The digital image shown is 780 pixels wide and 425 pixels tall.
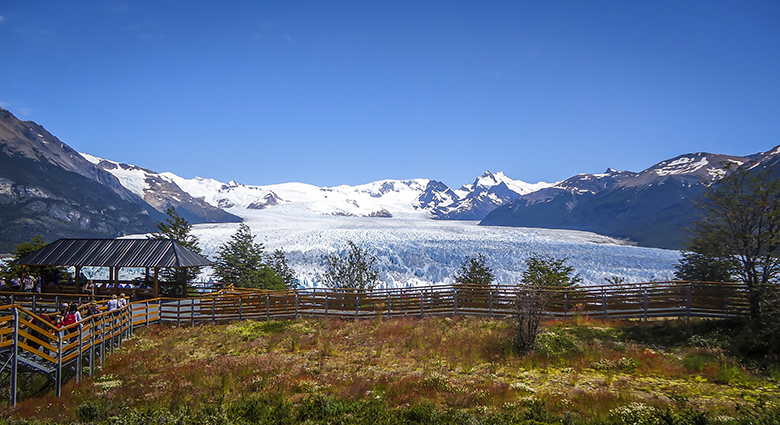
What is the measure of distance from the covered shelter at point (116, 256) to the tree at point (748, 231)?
84.8 ft

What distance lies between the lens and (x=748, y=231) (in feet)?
54.2

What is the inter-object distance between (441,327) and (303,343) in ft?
19.7

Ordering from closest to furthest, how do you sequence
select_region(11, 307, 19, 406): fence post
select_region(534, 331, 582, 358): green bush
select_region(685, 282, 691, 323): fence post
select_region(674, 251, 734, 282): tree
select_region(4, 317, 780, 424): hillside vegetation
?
select_region(4, 317, 780, 424): hillside vegetation → select_region(11, 307, 19, 406): fence post → select_region(534, 331, 582, 358): green bush → select_region(674, 251, 734, 282): tree → select_region(685, 282, 691, 323): fence post

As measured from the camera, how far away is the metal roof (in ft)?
81.3

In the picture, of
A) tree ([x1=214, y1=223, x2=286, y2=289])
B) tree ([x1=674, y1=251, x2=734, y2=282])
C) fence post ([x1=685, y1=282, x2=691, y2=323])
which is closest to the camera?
tree ([x1=674, y1=251, x2=734, y2=282])

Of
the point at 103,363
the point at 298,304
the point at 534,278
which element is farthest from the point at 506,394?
the point at 534,278

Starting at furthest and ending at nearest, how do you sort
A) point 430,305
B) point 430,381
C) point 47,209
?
point 47,209, point 430,305, point 430,381

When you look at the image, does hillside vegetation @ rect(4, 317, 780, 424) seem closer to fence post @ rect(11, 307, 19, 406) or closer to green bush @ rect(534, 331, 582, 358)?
green bush @ rect(534, 331, 582, 358)

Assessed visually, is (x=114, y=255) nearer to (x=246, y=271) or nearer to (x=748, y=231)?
(x=246, y=271)

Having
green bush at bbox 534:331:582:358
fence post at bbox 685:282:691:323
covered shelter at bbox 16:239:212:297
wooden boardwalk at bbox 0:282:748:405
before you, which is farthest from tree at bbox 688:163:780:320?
covered shelter at bbox 16:239:212:297

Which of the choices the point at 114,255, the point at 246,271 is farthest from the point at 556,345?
the point at 246,271

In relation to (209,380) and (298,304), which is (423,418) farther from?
(298,304)

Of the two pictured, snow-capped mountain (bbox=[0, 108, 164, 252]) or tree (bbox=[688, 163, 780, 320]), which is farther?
snow-capped mountain (bbox=[0, 108, 164, 252])

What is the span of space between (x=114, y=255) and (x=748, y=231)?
1247 inches
